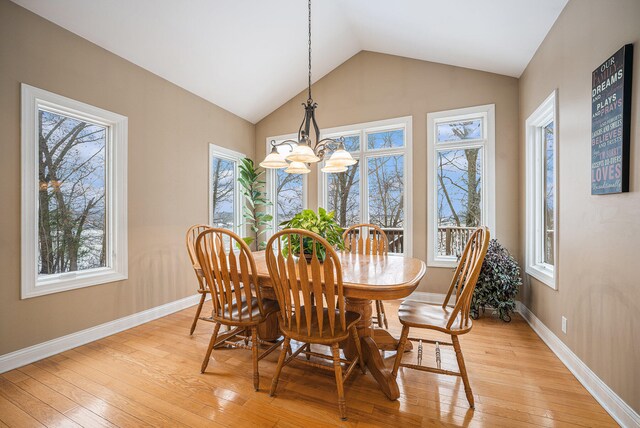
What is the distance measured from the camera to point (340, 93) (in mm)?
4281

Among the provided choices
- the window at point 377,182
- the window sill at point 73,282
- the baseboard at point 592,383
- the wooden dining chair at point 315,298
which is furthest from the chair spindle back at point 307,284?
the window at point 377,182

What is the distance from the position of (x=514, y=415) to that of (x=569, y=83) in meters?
2.35

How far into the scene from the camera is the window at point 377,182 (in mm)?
3893

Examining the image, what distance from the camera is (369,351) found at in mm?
1957

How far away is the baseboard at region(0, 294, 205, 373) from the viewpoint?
2135 mm

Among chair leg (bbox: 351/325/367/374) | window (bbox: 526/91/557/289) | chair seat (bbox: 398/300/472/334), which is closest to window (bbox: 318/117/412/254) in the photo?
window (bbox: 526/91/557/289)

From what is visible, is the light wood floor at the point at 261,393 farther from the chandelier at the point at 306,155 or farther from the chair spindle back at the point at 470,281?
the chandelier at the point at 306,155

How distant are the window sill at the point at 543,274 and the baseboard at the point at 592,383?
15.8 inches

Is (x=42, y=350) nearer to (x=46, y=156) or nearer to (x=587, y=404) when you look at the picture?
(x=46, y=156)

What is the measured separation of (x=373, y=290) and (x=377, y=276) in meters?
0.26

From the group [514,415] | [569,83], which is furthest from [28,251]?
[569,83]

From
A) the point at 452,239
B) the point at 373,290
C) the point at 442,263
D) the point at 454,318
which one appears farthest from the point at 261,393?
the point at 452,239

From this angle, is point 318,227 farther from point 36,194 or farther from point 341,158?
point 36,194

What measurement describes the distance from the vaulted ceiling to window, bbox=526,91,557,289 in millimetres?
764
